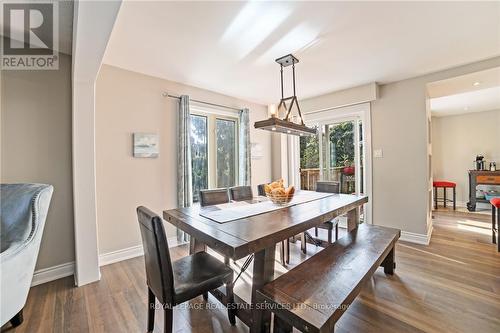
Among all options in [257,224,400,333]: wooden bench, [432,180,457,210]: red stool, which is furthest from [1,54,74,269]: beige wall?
[432,180,457,210]: red stool

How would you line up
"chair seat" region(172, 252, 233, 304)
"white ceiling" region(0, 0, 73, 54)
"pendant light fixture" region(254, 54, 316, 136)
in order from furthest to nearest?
1. "pendant light fixture" region(254, 54, 316, 136)
2. "white ceiling" region(0, 0, 73, 54)
3. "chair seat" region(172, 252, 233, 304)

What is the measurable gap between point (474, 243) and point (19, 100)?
600cm

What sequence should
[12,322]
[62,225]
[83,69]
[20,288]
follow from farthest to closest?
[62,225], [83,69], [12,322], [20,288]

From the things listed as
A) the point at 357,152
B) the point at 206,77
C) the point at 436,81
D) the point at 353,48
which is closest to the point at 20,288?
the point at 206,77

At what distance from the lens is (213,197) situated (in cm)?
267

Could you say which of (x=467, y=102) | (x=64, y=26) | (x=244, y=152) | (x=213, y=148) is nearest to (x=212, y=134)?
(x=213, y=148)

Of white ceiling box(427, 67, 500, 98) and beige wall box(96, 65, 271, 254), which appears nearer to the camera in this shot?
beige wall box(96, 65, 271, 254)

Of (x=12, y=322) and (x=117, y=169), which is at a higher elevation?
(x=117, y=169)

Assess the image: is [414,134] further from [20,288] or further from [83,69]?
[20,288]

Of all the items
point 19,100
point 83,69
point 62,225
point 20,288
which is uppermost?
point 83,69

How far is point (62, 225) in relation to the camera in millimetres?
2504

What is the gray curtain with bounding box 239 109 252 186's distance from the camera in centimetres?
413

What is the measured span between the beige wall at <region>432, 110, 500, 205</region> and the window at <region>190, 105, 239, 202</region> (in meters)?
5.63

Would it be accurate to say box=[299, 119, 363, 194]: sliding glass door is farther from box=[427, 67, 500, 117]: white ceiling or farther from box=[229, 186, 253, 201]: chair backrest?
box=[229, 186, 253, 201]: chair backrest
